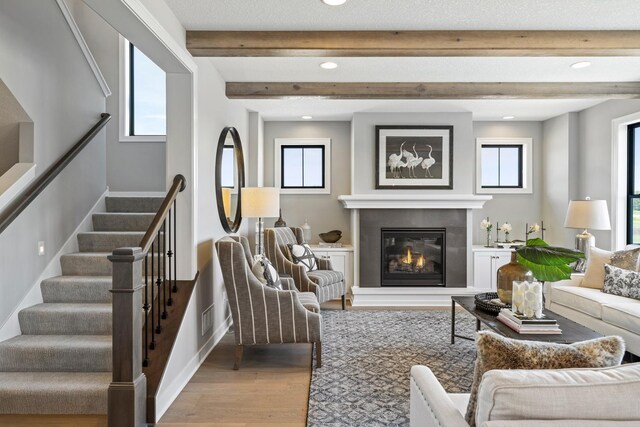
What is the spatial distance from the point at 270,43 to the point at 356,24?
0.67m

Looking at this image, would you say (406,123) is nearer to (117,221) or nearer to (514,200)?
(514,200)

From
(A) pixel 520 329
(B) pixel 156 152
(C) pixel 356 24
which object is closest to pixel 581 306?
(A) pixel 520 329

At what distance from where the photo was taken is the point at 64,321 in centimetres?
301

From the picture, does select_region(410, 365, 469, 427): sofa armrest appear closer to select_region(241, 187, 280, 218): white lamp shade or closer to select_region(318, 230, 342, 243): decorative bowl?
select_region(241, 187, 280, 218): white lamp shade

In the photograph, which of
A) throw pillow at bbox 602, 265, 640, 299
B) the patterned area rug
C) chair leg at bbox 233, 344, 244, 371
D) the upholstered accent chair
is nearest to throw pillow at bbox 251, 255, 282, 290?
chair leg at bbox 233, 344, 244, 371

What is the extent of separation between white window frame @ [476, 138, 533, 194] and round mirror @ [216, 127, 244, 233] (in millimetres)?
3609

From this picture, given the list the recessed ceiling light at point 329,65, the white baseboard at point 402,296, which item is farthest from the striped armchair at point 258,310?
the white baseboard at point 402,296

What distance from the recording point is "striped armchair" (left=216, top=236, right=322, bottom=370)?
3398mm

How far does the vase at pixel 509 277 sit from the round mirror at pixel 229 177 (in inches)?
104

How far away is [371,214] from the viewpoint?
19.3 ft

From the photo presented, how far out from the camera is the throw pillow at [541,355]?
4.50ft

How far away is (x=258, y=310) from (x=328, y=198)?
11.1ft

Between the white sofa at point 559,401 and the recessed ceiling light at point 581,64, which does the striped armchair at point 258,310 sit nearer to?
the white sofa at point 559,401

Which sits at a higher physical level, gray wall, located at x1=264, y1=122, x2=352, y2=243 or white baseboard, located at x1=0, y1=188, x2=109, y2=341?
gray wall, located at x1=264, y1=122, x2=352, y2=243
